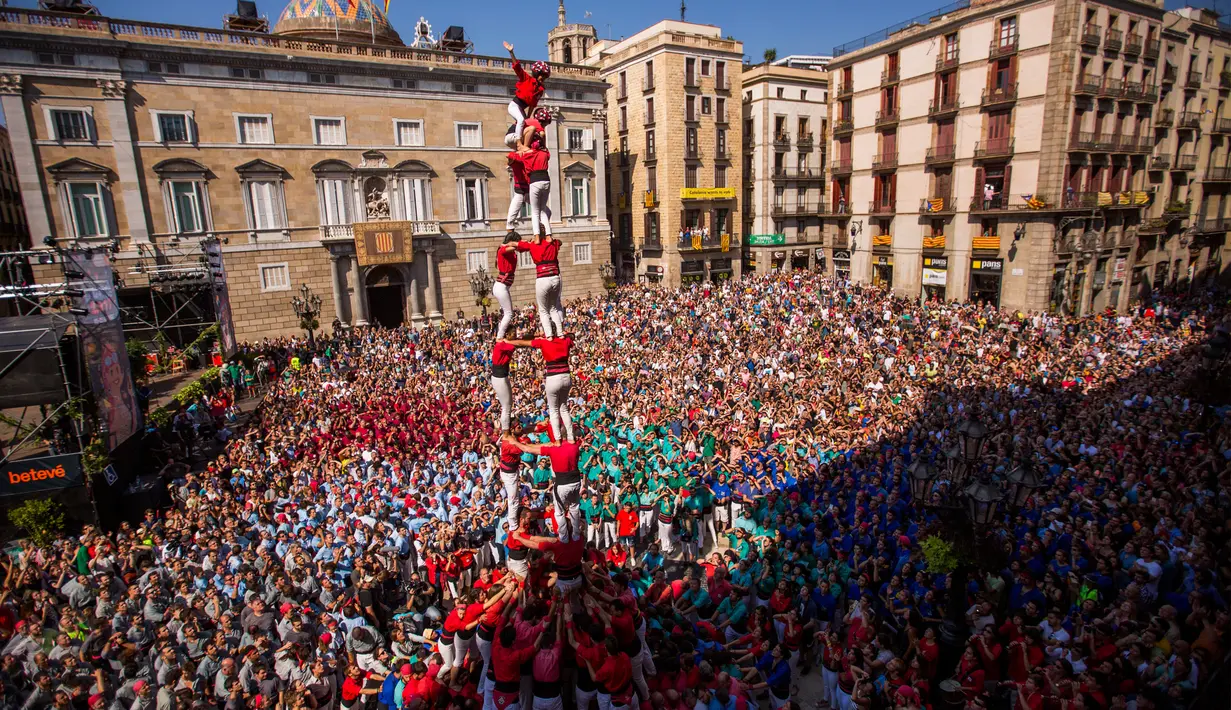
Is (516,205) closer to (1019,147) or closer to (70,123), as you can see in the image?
(70,123)

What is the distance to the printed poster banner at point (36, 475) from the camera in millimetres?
12555

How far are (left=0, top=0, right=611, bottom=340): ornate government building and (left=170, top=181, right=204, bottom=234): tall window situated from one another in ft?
0.20

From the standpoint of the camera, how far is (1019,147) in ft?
101

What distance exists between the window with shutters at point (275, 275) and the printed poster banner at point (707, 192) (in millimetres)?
23017

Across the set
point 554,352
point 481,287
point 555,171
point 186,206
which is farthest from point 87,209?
point 554,352

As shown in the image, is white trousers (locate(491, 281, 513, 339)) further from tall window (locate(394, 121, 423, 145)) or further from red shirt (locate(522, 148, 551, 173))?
tall window (locate(394, 121, 423, 145))

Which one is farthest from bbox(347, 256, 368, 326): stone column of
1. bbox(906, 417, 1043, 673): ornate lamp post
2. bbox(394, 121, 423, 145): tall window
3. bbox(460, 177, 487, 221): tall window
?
bbox(906, 417, 1043, 673): ornate lamp post

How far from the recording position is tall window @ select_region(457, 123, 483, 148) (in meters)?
33.0

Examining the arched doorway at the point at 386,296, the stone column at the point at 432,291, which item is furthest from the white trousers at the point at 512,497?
the stone column at the point at 432,291

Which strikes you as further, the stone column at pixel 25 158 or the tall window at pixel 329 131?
the tall window at pixel 329 131

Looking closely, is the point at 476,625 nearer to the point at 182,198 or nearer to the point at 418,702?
the point at 418,702

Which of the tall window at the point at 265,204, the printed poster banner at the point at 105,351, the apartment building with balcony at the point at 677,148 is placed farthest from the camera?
the apartment building with balcony at the point at 677,148

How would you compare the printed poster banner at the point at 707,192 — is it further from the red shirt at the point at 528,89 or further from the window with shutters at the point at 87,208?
the red shirt at the point at 528,89

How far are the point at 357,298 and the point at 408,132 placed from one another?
859cm
